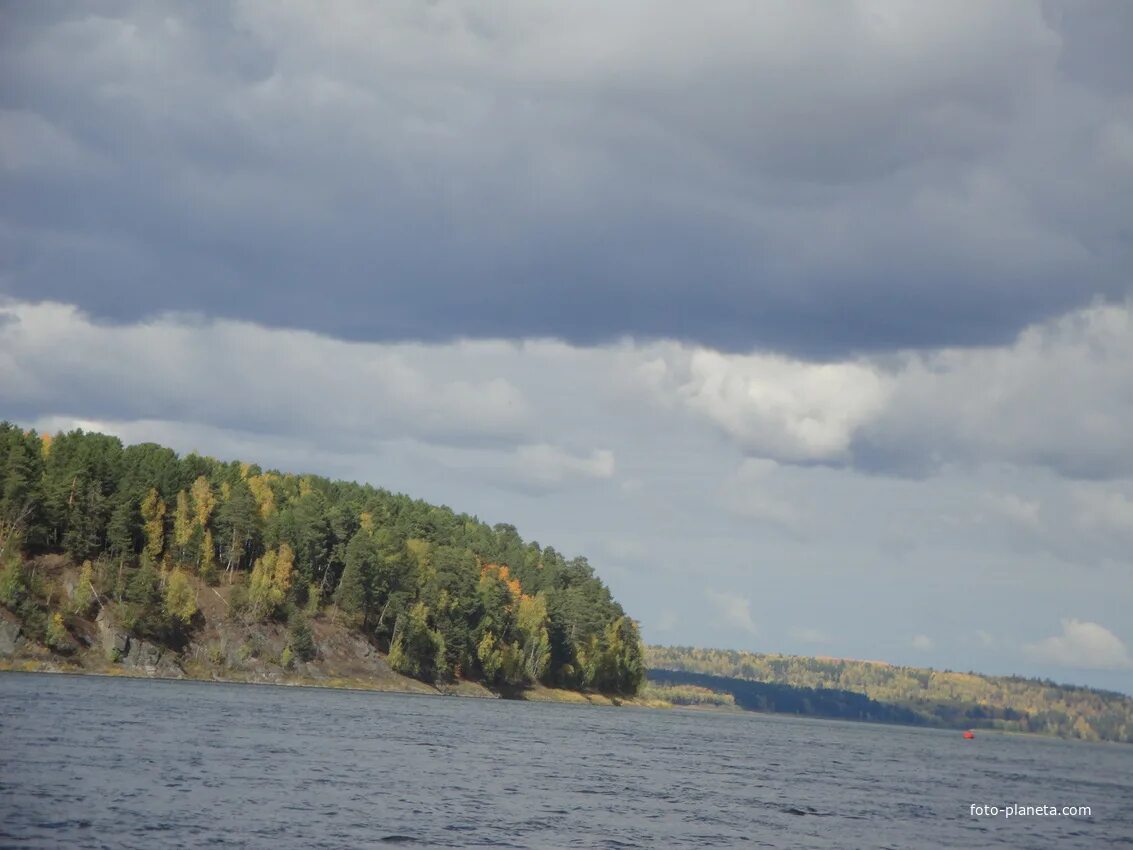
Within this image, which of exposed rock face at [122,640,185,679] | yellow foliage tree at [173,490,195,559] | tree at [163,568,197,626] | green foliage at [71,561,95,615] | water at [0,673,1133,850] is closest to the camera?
water at [0,673,1133,850]

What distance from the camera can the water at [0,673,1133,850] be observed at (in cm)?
4466

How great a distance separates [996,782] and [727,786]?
50924 millimetres

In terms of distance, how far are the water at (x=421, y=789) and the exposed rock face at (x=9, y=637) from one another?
28740 millimetres

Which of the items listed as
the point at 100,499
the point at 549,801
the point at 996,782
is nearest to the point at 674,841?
the point at 549,801

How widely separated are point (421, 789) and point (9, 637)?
113m

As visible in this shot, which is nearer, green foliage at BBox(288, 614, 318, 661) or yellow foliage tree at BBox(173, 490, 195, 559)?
yellow foliage tree at BBox(173, 490, 195, 559)

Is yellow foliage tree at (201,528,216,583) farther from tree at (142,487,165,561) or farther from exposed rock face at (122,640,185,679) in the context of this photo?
exposed rock face at (122,640,185,679)

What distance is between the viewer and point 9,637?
5915 inches

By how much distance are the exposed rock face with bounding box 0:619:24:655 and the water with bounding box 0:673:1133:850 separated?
94.3ft

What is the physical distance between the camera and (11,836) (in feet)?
121

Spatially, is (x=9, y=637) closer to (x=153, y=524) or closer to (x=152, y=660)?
(x=152, y=660)

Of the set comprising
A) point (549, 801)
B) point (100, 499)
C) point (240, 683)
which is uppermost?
point (100, 499)

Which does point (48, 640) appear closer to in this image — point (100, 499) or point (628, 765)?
point (100, 499)

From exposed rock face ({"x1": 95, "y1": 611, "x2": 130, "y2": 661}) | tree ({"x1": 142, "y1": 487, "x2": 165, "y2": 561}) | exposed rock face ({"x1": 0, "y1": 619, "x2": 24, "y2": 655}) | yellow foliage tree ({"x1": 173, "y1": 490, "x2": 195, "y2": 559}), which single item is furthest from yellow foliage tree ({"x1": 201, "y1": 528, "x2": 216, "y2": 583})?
exposed rock face ({"x1": 0, "y1": 619, "x2": 24, "y2": 655})
